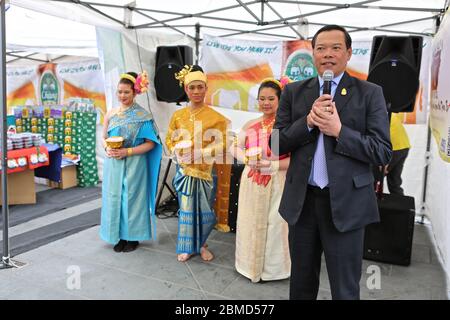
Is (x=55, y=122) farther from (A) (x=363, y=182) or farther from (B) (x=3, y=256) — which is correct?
(A) (x=363, y=182)

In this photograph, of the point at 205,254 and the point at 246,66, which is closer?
the point at 205,254

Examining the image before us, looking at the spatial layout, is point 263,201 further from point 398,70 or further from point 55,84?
point 55,84

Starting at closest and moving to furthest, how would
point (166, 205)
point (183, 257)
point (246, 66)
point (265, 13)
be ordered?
1. point (183, 257)
2. point (265, 13)
3. point (246, 66)
4. point (166, 205)

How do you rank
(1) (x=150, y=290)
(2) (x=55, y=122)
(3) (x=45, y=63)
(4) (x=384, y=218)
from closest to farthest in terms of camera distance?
(1) (x=150, y=290)
(4) (x=384, y=218)
(2) (x=55, y=122)
(3) (x=45, y=63)

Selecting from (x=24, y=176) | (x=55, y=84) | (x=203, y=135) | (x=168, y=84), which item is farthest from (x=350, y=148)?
(x=55, y=84)

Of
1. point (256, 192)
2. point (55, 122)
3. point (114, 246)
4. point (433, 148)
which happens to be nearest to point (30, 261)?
point (114, 246)

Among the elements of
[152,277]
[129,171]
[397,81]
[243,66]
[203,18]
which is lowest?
[152,277]

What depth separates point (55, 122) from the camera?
220 inches

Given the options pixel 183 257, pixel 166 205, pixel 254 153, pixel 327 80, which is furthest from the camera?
pixel 166 205

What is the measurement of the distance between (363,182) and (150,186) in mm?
2082

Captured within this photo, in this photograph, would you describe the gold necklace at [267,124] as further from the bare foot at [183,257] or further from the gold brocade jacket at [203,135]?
the bare foot at [183,257]

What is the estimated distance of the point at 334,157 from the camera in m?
1.34

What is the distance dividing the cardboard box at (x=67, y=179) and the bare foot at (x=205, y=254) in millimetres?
2977

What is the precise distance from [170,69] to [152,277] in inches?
79.5
